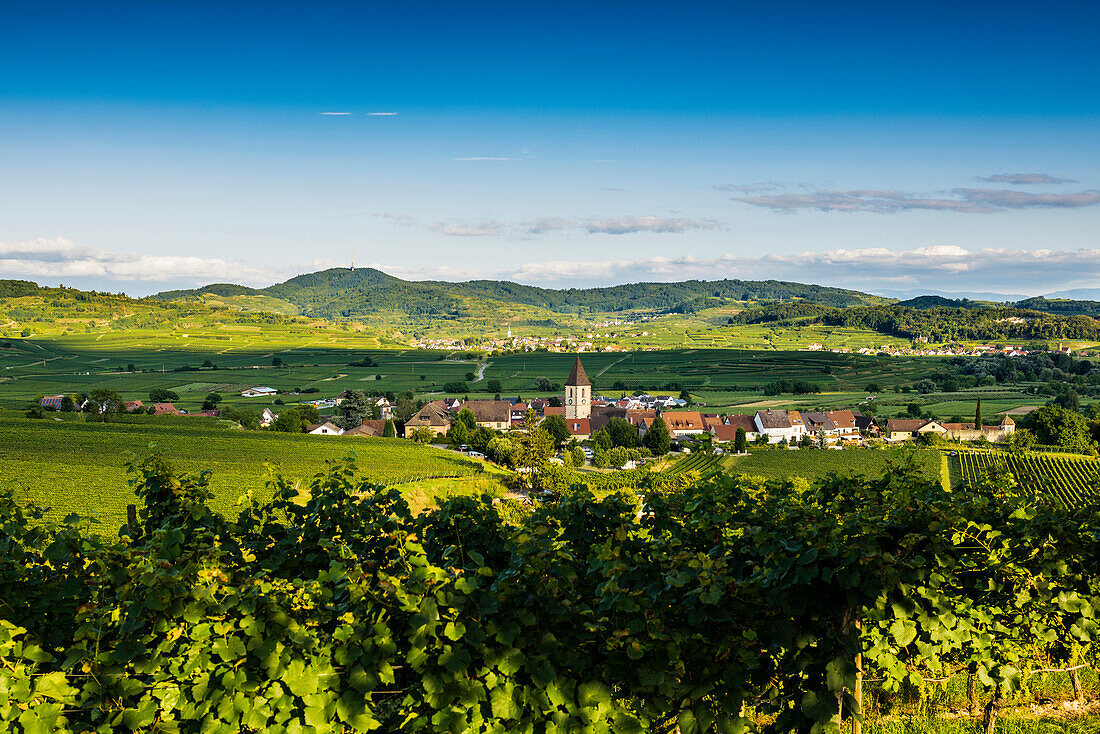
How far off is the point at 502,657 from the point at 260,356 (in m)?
150

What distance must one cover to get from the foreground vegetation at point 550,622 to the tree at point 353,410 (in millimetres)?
75438

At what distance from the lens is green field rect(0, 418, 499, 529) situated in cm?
2620

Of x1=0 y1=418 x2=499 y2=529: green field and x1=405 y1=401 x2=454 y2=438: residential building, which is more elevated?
x1=0 y1=418 x2=499 y2=529: green field

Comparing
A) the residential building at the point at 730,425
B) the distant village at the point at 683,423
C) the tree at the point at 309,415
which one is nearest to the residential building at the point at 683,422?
the distant village at the point at 683,423

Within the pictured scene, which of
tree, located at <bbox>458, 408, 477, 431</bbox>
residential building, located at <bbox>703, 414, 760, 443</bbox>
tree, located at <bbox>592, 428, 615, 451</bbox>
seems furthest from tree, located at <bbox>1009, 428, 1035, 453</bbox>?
tree, located at <bbox>458, 408, 477, 431</bbox>

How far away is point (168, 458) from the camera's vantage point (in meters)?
29.2

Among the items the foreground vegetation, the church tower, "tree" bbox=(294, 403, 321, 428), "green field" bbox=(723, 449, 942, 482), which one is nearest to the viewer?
the foreground vegetation

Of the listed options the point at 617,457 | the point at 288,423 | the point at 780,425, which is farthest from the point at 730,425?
the point at 288,423

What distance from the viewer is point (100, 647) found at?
4.29 metres

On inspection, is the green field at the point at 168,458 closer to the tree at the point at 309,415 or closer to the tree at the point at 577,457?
the tree at the point at 577,457

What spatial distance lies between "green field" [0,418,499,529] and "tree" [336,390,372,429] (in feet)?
76.9

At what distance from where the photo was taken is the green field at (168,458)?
26203mm

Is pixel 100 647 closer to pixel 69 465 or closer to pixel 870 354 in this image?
pixel 69 465

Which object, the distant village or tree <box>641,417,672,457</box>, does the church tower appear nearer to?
the distant village
